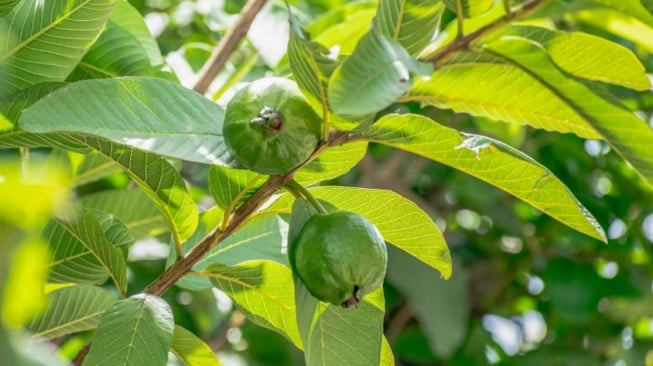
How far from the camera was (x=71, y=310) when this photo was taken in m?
0.98

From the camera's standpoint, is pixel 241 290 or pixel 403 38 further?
pixel 241 290

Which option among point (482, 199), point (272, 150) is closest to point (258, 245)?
point (272, 150)

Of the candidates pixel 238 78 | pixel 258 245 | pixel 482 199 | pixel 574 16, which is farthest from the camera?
pixel 482 199

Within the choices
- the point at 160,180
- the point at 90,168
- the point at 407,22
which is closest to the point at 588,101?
the point at 407,22

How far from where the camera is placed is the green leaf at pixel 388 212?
0.83 m

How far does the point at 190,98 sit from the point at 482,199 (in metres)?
1.60

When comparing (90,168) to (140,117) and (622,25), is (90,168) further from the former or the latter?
(622,25)

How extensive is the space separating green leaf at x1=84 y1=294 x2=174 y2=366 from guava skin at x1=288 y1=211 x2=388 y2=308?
0.13 meters

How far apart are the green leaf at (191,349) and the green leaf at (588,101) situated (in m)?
0.38

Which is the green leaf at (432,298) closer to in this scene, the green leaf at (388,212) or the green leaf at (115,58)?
the green leaf at (115,58)

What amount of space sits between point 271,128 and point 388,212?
203mm

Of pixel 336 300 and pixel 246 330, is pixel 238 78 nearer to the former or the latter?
pixel 336 300

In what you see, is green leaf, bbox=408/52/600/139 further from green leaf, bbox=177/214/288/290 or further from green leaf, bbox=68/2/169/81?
green leaf, bbox=68/2/169/81

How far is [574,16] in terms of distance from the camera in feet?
5.75
